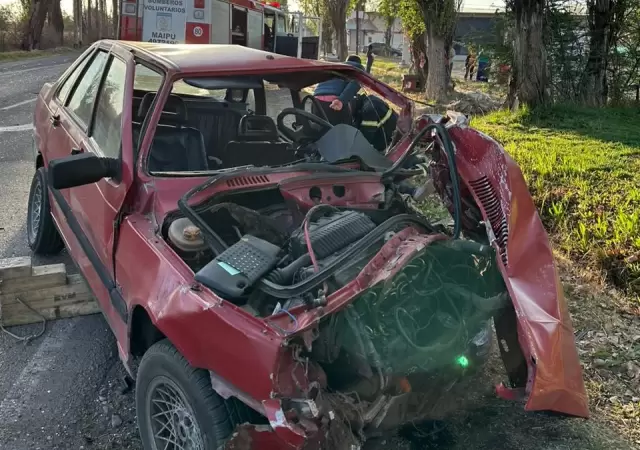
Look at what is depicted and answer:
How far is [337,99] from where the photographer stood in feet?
15.2

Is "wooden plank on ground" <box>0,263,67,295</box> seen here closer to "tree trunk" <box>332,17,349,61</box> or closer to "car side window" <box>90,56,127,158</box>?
"car side window" <box>90,56,127,158</box>

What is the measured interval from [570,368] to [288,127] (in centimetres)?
254

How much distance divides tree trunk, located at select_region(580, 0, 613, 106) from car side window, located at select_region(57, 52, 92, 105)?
9.08 m

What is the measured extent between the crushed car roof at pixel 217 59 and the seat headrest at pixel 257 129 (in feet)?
1.47

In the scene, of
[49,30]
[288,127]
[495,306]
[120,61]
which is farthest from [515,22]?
[49,30]

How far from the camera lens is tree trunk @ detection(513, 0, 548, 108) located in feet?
32.8

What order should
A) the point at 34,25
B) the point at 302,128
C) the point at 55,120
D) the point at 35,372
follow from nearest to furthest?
1. the point at 35,372
2. the point at 302,128
3. the point at 55,120
4. the point at 34,25

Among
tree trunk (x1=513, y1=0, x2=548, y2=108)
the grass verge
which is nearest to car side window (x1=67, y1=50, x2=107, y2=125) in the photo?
the grass verge

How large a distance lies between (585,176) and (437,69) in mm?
8388

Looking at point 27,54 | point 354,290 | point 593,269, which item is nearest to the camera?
point 354,290

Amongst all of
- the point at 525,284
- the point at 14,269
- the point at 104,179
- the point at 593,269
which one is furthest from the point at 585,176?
the point at 14,269

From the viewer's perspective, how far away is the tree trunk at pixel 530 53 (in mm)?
10000

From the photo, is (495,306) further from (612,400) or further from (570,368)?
(612,400)

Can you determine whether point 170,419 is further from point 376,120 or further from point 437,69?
point 437,69
